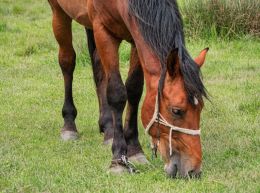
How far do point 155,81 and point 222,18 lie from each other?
6.58 meters


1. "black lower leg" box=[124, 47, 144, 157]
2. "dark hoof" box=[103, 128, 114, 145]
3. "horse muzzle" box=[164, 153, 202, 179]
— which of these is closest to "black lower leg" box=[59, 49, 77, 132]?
"dark hoof" box=[103, 128, 114, 145]

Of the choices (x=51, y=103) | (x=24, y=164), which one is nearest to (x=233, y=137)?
(x=24, y=164)

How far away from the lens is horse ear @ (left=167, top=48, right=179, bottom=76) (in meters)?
4.27

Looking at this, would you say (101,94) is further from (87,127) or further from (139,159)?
(139,159)

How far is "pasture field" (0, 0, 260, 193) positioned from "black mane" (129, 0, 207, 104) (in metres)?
0.71

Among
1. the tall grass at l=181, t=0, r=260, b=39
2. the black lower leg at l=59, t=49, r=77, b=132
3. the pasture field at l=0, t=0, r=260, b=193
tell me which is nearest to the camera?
the pasture field at l=0, t=0, r=260, b=193

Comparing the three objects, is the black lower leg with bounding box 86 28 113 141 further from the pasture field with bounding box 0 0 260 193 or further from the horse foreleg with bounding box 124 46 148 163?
the horse foreleg with bounding box 124 46 148 163

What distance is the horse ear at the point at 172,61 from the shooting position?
14.0 feet

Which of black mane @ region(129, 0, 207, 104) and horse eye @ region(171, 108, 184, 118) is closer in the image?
black mane @ region(129, 0, 207, 104)

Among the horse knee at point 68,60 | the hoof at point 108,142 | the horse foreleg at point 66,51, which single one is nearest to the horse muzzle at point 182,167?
the hoof at point 108,142

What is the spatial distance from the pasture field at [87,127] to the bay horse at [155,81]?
0.70ft

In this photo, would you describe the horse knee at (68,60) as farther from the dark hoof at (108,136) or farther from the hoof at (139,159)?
the hoof at (139,159)

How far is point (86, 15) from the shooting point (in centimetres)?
584

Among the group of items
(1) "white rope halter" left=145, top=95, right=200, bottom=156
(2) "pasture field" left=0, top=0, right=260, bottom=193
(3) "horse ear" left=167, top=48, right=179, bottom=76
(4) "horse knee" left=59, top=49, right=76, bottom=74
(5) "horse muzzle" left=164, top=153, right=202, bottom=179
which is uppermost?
(3) "horse ear" left=167, top=48, right=179, bottom=76
